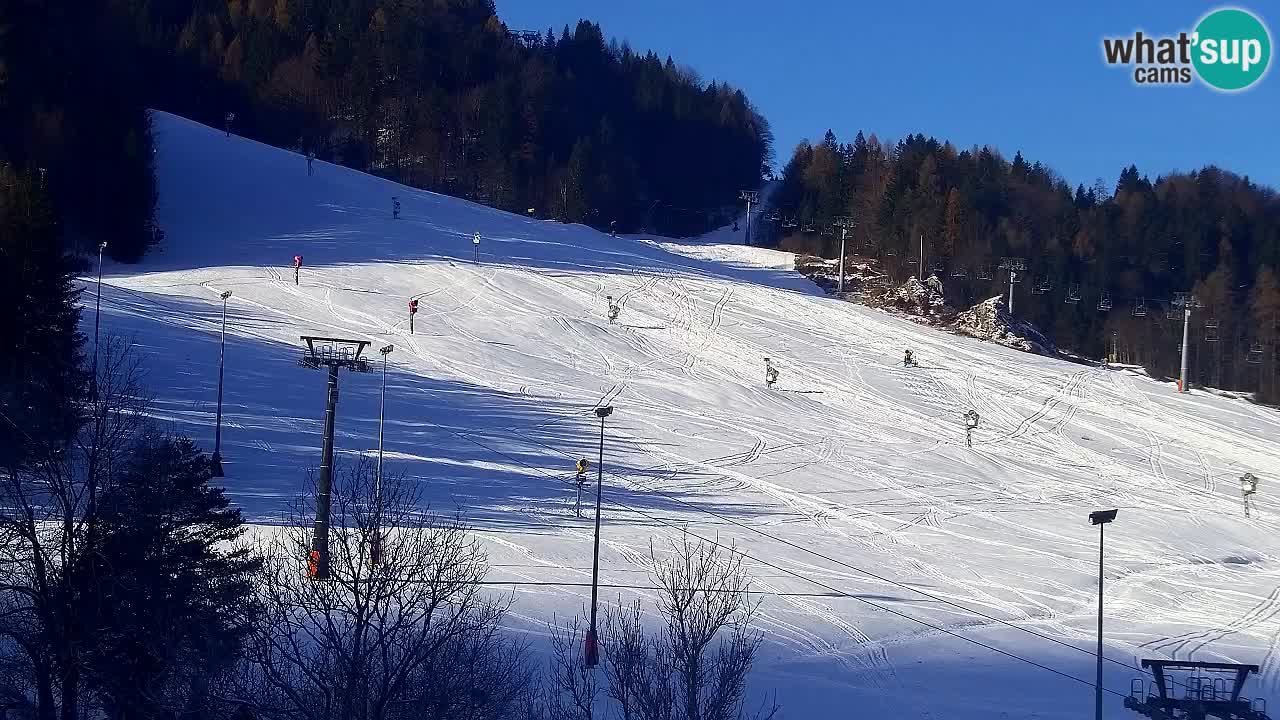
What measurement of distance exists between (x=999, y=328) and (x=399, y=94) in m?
53.5

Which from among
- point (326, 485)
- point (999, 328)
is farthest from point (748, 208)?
point (326, 485)

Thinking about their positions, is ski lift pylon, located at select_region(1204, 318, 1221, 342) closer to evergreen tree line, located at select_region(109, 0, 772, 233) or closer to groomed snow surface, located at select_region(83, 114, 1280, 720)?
groomed snow surface, located at select_region(83, 114, 1280, 720)

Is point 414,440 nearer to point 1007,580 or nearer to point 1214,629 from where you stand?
point 1007,580

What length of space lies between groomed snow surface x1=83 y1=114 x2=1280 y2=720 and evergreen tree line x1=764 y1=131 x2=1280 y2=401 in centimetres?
2195

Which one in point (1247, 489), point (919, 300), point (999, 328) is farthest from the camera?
point (919, 300)

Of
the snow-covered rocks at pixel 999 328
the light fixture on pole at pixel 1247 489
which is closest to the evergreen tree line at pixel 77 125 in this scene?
the snow-covered rocks at pixel 999 328

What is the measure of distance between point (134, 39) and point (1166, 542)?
74992 mm

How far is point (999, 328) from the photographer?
63.3 m

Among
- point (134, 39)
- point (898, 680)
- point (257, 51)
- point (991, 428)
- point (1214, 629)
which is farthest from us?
point (257, 51)

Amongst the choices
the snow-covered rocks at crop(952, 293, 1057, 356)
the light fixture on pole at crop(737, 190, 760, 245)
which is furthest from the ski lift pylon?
the light fixture on pole at crop(737, 190, 760, 245)

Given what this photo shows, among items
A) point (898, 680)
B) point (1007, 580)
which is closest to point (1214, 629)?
point (1007, 580)

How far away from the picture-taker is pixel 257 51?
9044cm

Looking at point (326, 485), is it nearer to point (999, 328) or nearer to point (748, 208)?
point (999, 328)

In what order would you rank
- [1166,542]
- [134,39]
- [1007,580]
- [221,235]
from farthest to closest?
[134,39] → [221,235] → [1166,542] → [1007,580]
